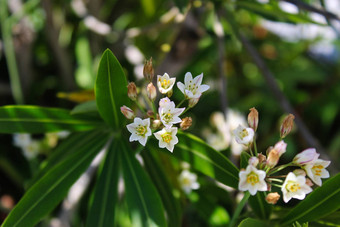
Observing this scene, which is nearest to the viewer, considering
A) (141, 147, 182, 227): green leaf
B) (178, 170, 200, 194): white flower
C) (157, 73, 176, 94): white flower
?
(157, 73, 176, 94): white flower

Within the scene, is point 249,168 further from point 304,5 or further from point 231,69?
point 231,69

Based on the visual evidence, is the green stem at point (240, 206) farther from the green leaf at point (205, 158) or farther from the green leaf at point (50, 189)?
the green leaf at point (50, 189)

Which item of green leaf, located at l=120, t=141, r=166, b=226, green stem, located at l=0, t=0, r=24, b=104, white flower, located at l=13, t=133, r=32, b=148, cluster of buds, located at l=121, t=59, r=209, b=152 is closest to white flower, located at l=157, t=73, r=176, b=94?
cluster of buds, located at l=121, t=59, r=209, b=152

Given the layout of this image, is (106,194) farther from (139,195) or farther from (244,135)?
(244,135)

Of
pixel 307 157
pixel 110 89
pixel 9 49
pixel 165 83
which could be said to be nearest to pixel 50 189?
pixel 110 89

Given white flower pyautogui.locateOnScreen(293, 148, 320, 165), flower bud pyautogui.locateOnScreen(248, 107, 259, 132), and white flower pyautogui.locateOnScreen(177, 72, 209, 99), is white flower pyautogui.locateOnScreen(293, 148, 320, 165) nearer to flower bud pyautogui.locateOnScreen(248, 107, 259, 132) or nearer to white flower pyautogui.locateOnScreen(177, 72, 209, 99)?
flower bud pyautogui.locateOnScreen(248, 107, 259, 132)

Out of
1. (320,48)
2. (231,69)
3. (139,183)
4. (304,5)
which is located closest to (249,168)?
(139,183)

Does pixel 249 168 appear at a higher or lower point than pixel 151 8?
lower
